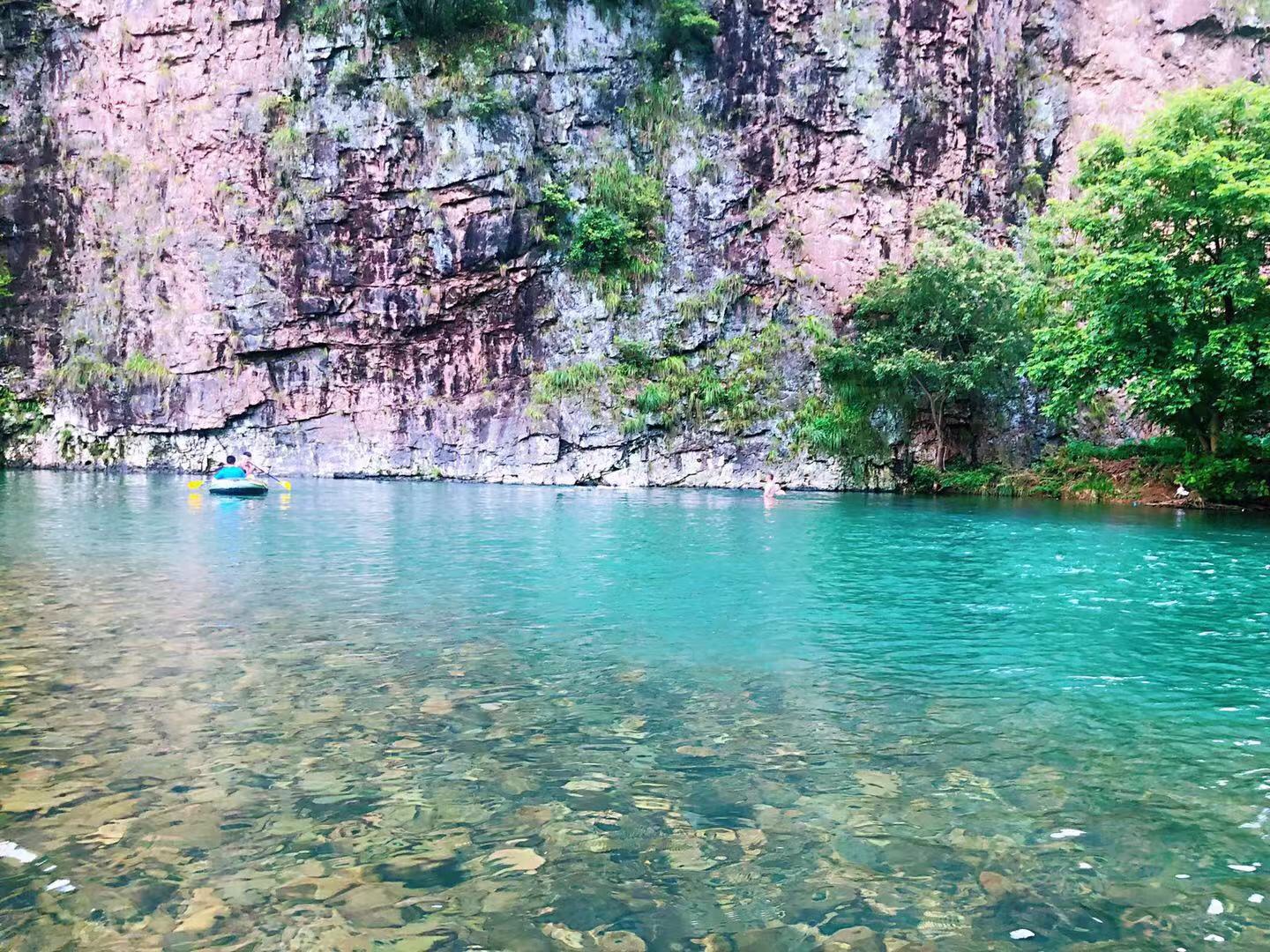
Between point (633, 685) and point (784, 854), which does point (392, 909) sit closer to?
point (784, 854)

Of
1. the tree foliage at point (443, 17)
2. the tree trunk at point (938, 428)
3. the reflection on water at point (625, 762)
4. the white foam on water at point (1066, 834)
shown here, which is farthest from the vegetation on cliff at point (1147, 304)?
the tree foliage at point (443, 17)

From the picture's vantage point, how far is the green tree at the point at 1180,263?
22406mm

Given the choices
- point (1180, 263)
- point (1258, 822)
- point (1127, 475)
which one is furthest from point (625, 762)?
point (1127, 475)

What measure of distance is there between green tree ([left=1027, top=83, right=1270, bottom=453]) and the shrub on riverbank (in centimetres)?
99

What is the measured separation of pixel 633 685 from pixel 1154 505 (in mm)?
26177

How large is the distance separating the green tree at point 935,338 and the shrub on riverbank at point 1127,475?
183 cm

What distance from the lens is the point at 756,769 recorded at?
5.02 m

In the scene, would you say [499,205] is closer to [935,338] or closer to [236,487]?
[935,338]

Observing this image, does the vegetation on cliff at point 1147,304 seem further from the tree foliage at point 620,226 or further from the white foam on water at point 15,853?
the white foam on water at point 15,853

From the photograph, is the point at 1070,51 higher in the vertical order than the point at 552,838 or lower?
higher

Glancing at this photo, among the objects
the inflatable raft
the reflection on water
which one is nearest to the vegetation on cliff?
the reflection on water

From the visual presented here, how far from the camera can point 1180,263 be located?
23891 millimetres

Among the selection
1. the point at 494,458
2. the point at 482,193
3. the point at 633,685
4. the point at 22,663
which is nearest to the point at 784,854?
the point at 633,685

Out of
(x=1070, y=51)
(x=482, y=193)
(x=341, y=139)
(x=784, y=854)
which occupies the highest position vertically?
(x=1070, y=51)
